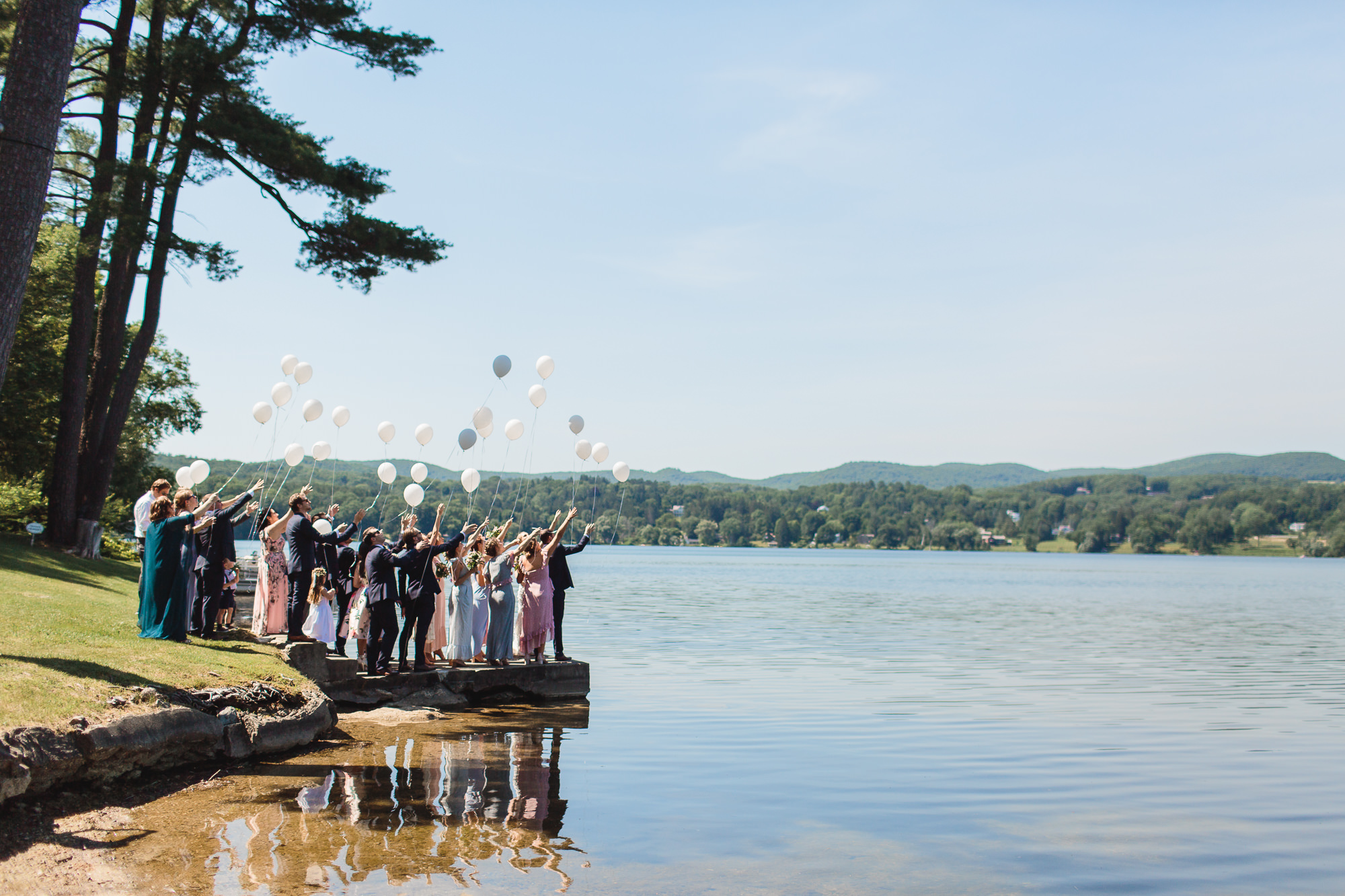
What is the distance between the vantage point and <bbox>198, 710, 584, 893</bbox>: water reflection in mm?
6742

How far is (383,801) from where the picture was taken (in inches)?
338

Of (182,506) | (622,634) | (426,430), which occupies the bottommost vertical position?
(622,634)

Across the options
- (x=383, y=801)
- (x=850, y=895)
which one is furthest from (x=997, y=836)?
A: (x=383, y=801)

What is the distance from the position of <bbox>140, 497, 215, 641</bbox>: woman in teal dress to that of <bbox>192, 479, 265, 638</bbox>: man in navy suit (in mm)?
688

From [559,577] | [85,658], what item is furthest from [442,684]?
[85,658]

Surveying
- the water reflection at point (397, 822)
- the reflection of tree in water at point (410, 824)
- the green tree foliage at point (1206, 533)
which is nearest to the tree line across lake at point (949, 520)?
the green tree foliage at point (1206, 533)

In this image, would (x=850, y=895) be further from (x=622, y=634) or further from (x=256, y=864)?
(x=622, y=634)

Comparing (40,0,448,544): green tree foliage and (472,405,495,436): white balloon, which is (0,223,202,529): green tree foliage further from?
(472,405,495,436): white balloon

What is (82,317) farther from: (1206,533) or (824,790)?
(1206,533)

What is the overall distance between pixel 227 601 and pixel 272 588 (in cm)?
64

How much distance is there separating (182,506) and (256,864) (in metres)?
6.10

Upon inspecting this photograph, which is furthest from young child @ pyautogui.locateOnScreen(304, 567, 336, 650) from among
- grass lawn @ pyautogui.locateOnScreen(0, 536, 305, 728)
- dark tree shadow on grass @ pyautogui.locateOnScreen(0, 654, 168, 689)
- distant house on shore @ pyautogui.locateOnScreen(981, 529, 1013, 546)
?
distant house on shore @ pyautogui.locateOnScreen(981, 529, 1013, 546)

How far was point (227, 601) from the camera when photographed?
14.0 m

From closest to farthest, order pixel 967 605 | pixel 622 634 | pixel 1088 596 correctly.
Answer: pixel 622 634 → pixel 967 605 → pixel 1088 596
